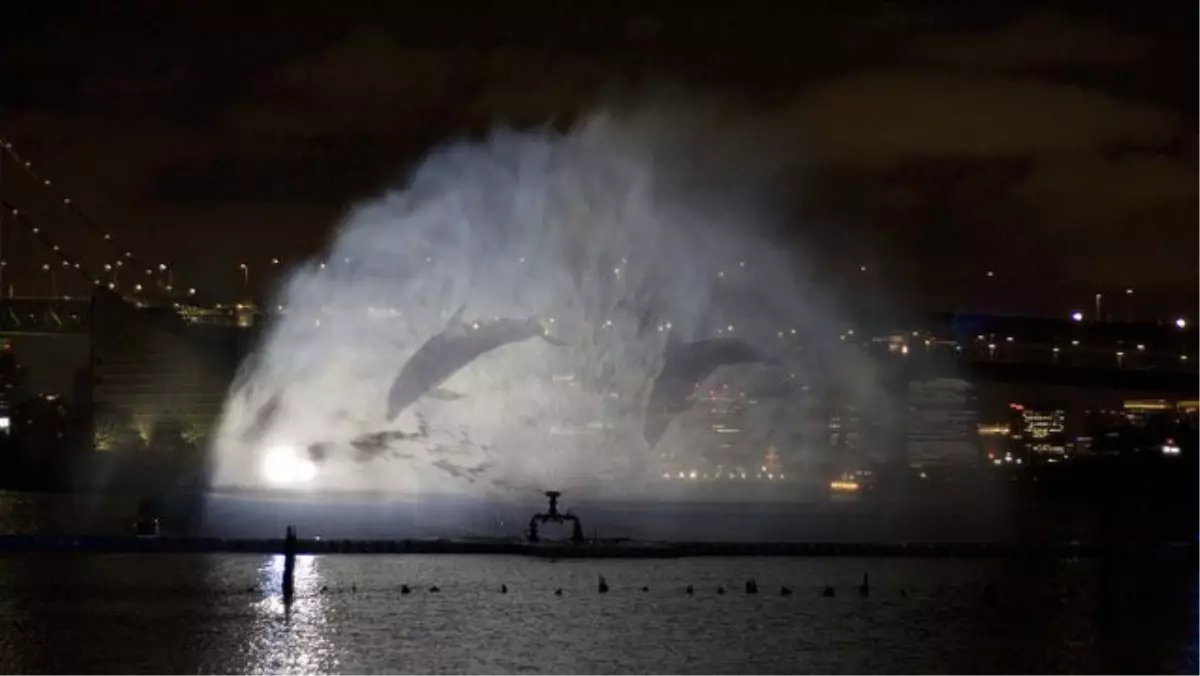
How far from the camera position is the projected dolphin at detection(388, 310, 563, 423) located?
74.9 m

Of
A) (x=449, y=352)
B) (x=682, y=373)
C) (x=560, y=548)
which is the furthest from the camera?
(x=682, y=373)

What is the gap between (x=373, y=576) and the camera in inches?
1495

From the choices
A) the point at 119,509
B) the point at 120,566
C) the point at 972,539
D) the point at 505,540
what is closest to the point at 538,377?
the point at 119,509

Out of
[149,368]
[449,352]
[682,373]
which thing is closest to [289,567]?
[449,352]

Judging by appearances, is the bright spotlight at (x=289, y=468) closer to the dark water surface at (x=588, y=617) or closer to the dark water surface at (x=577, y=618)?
the dark water surface at (x=588, y=617)

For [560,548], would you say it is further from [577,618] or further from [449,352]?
[449,352]

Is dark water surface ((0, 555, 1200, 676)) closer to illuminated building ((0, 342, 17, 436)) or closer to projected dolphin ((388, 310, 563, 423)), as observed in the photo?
projected dolphin ((388, 310, 563, 423))

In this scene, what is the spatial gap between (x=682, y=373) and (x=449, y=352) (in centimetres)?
1810

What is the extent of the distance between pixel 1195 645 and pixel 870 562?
14.3 meters

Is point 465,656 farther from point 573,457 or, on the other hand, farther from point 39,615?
point 573,457

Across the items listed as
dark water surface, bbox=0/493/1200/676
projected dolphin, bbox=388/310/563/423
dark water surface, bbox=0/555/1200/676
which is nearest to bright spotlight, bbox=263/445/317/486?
projected dolphin, bbox=388/310/563/423

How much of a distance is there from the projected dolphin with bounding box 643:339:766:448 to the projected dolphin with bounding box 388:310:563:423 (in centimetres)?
1167

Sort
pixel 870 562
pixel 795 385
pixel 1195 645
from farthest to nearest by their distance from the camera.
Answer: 1. pixel 795 385
2. pixel 870 562
3. pixel 1195 645

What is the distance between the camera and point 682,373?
8900 cm
